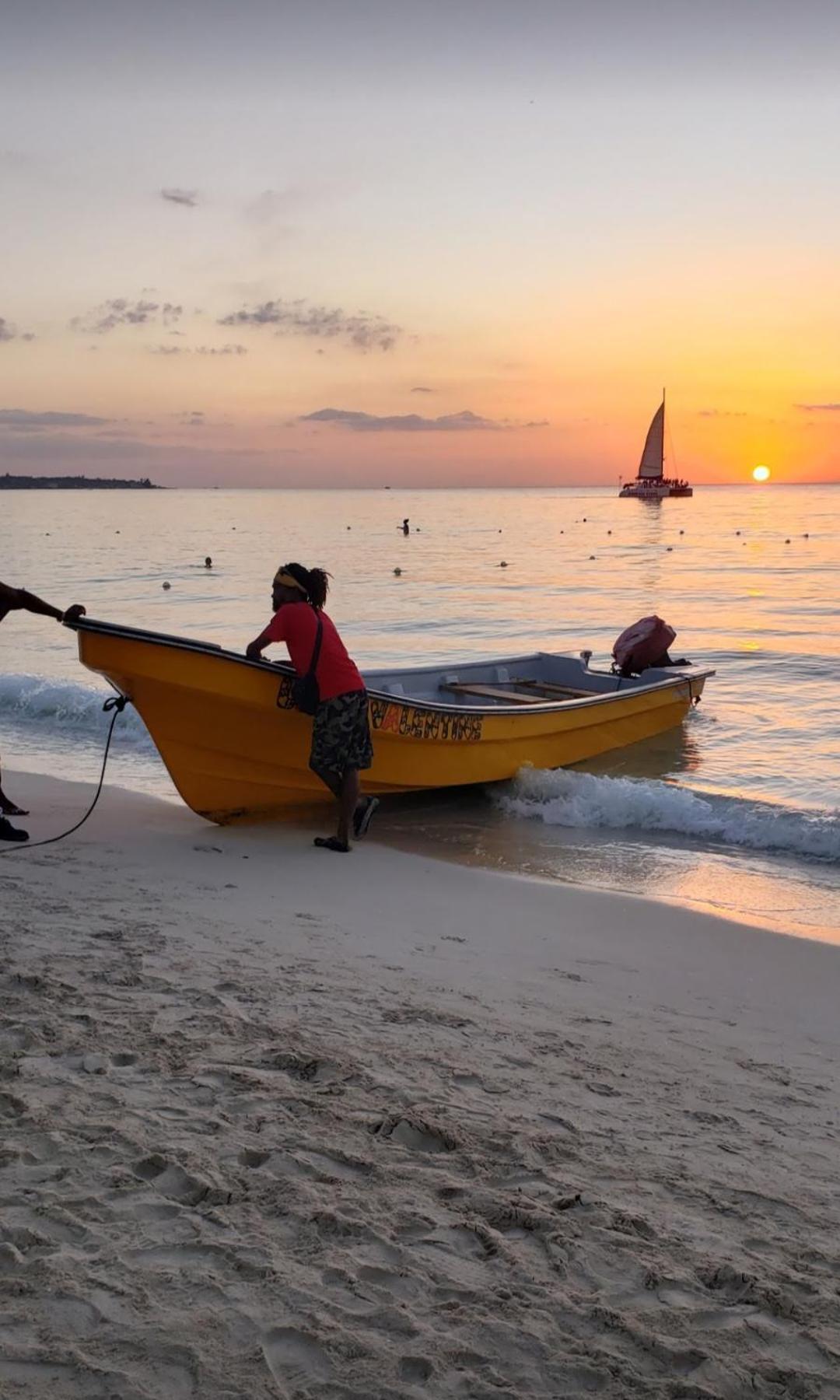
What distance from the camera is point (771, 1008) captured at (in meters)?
5.19

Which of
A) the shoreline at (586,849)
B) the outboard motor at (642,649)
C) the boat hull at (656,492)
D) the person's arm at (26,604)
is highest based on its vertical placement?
the boat hull at (656,492)

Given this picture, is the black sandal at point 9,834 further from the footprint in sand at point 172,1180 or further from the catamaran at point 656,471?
the catamaran at point 656,471

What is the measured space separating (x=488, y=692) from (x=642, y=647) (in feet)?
8.66

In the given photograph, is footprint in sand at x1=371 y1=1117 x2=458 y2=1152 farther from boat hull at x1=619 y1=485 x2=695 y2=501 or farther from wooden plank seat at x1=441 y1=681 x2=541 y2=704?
boat hull at x1=619 y1=485 x2=695 y2=501

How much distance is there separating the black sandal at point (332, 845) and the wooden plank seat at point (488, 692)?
3815 mm

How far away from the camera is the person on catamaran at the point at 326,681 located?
7184mm

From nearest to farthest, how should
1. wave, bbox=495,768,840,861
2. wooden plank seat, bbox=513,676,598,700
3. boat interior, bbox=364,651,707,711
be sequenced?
wave, bbox=495,768,840,861 → boat interior, bbox=364,651,707,711 → wooden plank seat, bbox=513,676,598,700

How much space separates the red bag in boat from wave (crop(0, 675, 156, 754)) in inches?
218

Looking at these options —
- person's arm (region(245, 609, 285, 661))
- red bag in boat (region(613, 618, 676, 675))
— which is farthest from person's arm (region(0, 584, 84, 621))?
red bag in boat (region(613, 618, 676, 675))

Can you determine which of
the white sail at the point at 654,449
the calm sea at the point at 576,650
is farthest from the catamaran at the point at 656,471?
the calm sea at the point at 576,650

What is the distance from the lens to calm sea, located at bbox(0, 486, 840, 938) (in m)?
8.88

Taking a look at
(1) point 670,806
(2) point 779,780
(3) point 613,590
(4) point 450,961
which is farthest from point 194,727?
(3) point 613,590

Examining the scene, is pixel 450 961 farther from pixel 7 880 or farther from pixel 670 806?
pixel 670 806

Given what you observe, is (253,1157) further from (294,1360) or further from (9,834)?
(9,834)
